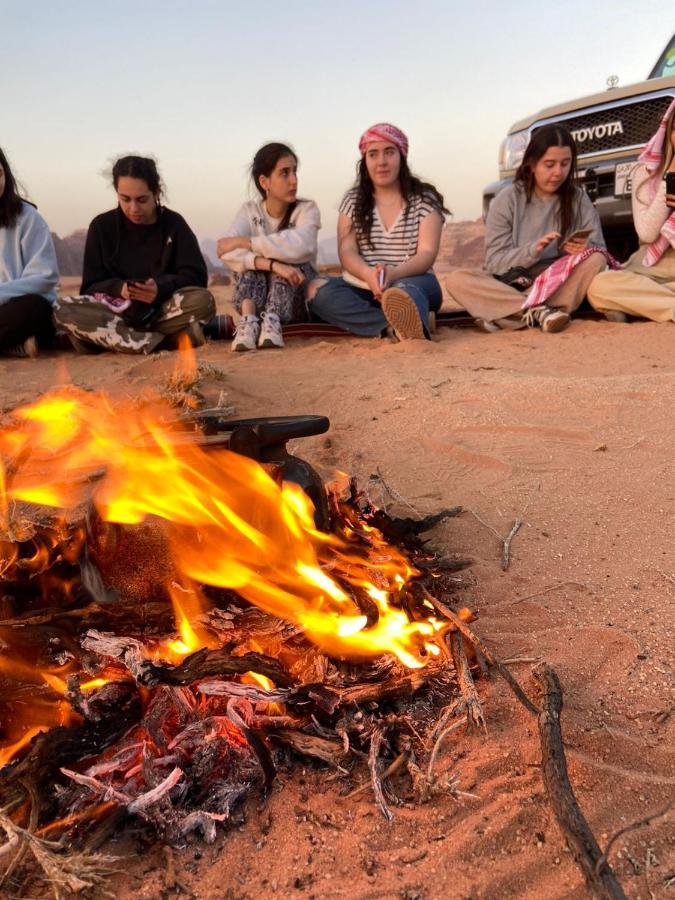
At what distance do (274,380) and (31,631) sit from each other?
9.56ft

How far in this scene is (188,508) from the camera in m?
1.82

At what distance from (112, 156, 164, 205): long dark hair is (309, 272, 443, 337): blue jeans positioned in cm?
166

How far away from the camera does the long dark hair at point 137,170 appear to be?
215 inches

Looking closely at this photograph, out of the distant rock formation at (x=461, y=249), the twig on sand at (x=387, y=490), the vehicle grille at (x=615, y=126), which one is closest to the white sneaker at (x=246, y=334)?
the twig on sand at (x=387, y=490)

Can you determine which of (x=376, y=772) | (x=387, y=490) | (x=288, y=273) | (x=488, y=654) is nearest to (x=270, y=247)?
(x=288, y=273)

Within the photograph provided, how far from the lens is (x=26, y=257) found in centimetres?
576

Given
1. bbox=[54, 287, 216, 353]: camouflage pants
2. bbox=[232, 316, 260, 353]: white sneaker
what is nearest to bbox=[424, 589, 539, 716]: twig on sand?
bbox=[232, 316, 260, 353]: white sneaker

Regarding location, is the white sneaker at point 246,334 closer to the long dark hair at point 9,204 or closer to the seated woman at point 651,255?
the long dark hair at point 9,204

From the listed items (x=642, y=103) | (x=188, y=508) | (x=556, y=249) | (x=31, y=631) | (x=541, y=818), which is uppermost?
(x=642, y=103)

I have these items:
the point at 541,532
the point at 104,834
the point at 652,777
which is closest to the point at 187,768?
the point at 104,834

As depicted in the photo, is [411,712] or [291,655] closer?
[411,712]

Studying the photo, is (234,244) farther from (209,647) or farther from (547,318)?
(209,647)

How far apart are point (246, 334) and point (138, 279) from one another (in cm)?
106

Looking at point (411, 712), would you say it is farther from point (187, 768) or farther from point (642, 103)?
point (642, 103)
